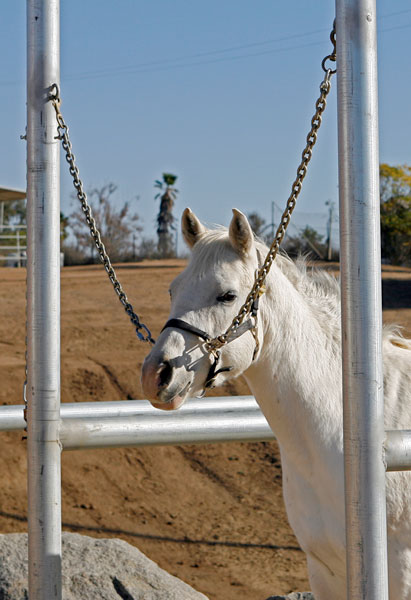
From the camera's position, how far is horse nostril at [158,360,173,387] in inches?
101

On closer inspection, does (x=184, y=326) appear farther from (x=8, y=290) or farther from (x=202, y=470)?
(x=8, y=290)

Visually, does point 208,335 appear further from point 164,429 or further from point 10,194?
point 10,194

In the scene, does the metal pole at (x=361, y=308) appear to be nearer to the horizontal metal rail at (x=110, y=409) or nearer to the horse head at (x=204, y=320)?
the horse head at (x=204, y=320)

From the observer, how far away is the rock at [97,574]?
11.0 feet

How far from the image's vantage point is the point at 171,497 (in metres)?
8.13

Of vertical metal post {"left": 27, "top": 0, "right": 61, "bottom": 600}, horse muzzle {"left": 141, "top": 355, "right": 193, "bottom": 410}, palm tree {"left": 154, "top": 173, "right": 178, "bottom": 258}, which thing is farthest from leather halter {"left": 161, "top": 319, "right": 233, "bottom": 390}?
palm tree {"left": 154, "top": 173, "right": 178, "bottom": 258}

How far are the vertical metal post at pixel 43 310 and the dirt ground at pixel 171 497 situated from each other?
4.36 m

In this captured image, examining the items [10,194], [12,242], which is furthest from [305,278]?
[12,242]

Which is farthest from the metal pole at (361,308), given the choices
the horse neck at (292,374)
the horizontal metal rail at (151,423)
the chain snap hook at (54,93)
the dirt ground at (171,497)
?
the dirt ground at (171,497)

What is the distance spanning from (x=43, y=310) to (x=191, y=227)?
105 cm

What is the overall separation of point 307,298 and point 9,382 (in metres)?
7.01

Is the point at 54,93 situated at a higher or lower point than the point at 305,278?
higher

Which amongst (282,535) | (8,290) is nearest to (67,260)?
(8,290)

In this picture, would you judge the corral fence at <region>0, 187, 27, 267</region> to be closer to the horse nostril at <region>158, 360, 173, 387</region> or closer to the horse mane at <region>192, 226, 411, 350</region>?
the horse mane at <region>192, 226, 411, 350</region>
